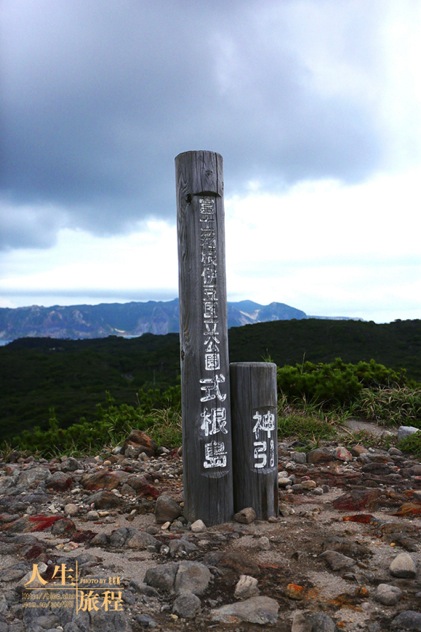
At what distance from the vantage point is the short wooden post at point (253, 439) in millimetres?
4766

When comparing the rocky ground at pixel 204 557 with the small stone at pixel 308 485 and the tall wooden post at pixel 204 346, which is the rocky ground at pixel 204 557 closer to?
the small stone at pixel 308 485

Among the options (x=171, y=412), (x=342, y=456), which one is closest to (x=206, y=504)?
(x=342, y=456)

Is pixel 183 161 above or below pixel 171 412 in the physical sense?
above

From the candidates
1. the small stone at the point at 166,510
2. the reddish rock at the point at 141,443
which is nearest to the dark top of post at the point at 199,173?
the small stone at the point at 166,510

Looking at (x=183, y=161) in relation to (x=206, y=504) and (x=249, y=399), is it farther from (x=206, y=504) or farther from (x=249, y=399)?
(x=206, y=504)

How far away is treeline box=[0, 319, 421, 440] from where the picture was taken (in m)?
21.5

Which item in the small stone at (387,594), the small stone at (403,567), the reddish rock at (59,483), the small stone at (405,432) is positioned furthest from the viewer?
the small stone at (405,432)

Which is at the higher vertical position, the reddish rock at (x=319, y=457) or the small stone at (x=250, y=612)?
the reddish rock at (x=319, y=457)

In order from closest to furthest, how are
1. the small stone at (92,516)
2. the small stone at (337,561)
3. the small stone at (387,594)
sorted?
the small stone at (387,594) < the small stone at (337,561) < the small stone at (92,516)

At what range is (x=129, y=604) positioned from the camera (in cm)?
320

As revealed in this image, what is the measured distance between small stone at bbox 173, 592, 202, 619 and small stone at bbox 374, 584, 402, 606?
0.99 metres

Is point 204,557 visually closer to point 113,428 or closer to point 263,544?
point 263,544

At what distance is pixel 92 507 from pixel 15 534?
2.74 ft

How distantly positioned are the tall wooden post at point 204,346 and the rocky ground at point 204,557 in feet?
0.94
